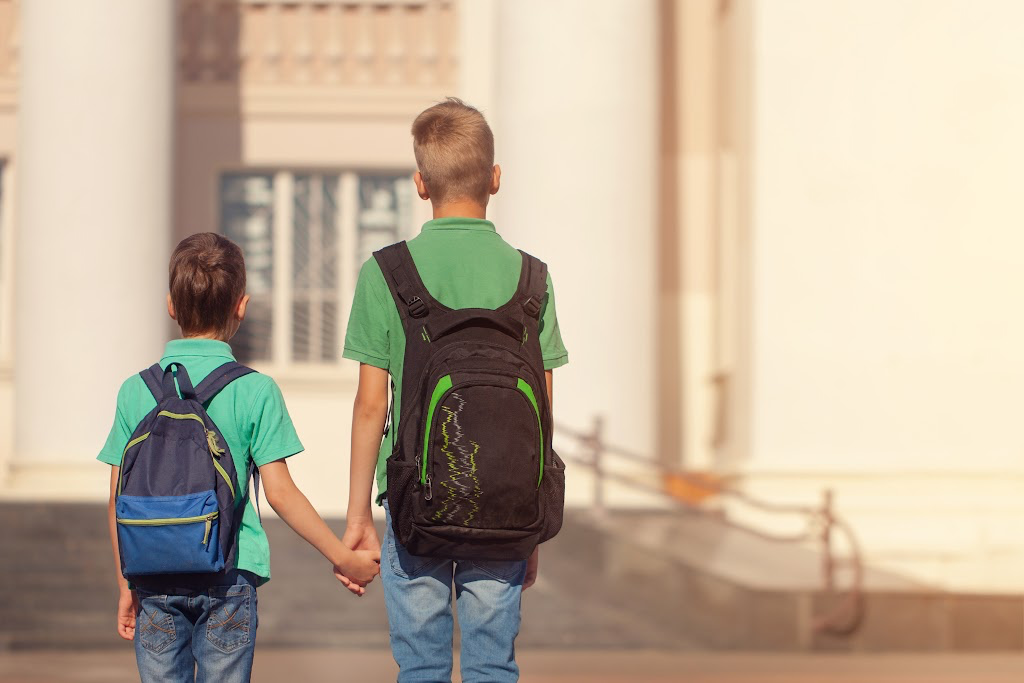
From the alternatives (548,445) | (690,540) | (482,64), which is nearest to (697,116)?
(482,64)

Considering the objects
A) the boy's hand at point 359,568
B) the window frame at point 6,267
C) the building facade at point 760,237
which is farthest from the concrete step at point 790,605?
the window frame at point 6,267

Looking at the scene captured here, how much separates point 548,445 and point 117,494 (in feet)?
3.08

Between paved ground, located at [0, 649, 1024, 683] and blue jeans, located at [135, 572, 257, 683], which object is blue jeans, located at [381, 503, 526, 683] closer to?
blue jeans, located at [135, 572, 257, 683]

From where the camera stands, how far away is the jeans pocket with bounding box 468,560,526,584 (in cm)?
334

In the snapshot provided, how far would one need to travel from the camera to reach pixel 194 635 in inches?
136

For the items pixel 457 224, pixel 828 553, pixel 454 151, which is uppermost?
pixel 454 151

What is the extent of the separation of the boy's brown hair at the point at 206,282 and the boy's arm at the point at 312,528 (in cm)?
35

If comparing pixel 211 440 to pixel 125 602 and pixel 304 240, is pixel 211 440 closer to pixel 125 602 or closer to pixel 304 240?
pixel 125 602

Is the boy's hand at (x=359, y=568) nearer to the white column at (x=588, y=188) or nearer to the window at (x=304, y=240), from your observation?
the white column at (x=588, y=188)

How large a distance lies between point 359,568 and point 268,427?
0.38m

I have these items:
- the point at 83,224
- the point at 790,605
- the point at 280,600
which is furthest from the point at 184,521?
the point at 83,224

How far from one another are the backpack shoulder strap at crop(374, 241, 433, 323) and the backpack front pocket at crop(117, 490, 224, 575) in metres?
0.58

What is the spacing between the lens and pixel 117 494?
346 centimetres

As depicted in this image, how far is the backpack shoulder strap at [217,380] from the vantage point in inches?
137
